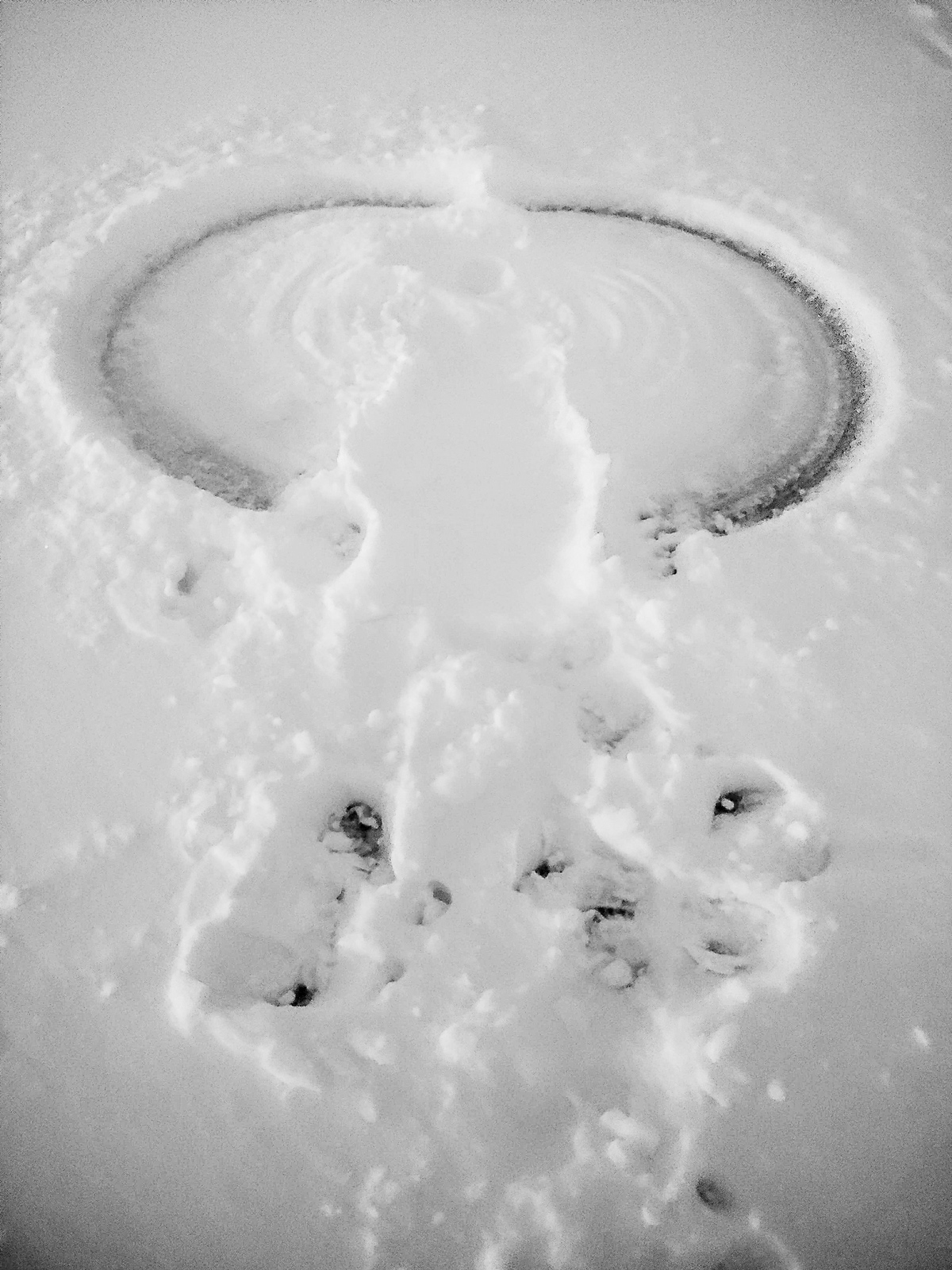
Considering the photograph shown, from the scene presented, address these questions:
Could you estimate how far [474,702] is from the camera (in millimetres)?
944

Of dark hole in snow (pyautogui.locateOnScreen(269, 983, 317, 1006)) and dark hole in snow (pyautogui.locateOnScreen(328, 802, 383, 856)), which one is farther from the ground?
dark hole in snow (pyautogui.locateOnScreen(328, 802, 383, 856))

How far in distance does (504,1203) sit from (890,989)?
382 millimetres

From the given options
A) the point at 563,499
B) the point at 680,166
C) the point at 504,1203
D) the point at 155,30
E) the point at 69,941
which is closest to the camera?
the point at 504,1203

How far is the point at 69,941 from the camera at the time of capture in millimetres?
792

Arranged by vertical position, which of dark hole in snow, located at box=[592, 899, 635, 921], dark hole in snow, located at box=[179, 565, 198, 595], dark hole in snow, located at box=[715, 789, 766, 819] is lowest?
dark hole in snow, located at box=[179, 565, 198, 595]

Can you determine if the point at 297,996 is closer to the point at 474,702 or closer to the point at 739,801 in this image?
the point at 474,702

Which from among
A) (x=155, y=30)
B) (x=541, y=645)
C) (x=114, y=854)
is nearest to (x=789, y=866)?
(x=541, y=645)

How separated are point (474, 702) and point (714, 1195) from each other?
492 mm

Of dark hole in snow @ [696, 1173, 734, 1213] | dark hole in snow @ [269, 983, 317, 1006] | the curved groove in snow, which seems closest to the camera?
dark hole in snow @ [696, 1173, 734, 1213]

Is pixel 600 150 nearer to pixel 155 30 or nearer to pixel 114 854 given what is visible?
pixel 155 30

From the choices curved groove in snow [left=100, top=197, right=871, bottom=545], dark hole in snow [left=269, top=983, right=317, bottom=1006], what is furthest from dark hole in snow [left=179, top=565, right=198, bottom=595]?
dark hole in snow [left=269, top=983, right=317, bottom=1006]

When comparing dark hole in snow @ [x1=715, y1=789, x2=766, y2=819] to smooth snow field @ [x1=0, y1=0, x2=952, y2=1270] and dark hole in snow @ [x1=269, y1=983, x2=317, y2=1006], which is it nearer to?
smooth snow field @ [x1=0, y1=0, x2=952, y2=1270]

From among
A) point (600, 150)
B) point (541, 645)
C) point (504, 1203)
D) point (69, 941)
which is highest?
point (600, 150)

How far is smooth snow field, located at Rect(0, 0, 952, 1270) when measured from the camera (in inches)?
27.1
